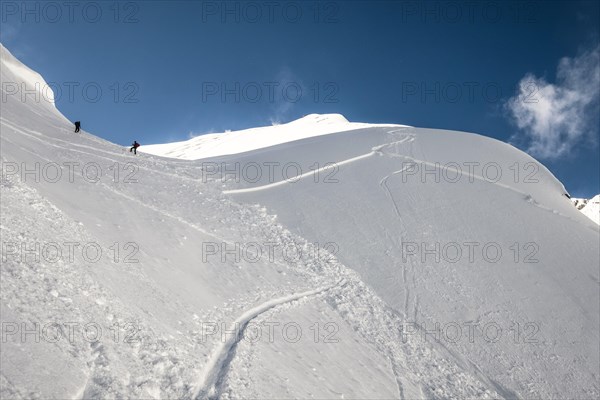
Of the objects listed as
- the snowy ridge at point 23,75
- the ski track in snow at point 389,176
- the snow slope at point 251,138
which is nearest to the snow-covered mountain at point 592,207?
the snow slope at point 251,138

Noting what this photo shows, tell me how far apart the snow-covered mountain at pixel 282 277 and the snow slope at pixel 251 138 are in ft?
90.6

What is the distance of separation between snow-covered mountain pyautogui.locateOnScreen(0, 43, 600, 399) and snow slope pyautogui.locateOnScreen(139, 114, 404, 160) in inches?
1088

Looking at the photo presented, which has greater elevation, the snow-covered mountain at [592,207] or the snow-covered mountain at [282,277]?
the snow-covered mountain at [592,207]

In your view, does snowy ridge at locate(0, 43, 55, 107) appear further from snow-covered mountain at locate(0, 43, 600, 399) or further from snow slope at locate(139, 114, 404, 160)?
snow slope at locate(139, 114, 404, 160)

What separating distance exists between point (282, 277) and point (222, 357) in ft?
18.9

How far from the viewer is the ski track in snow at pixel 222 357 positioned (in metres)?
8.68

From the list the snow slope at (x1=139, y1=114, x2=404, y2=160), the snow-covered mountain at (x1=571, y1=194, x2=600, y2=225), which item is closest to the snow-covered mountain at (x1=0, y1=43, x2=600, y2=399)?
the snow slope at (x1=139, y1=114, x2=404, y2=160)

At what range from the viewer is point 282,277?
15.5m

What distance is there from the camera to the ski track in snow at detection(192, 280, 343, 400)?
8.68 meters

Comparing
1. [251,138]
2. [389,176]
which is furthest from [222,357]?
[251,138]

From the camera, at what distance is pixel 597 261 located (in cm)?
1914

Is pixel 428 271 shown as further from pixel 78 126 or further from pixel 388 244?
pixel 78 126

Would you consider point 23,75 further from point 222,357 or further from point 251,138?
point 222,357

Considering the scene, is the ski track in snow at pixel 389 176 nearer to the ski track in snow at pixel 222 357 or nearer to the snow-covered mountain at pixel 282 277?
the snow-covered mountain at pixel 282 277
